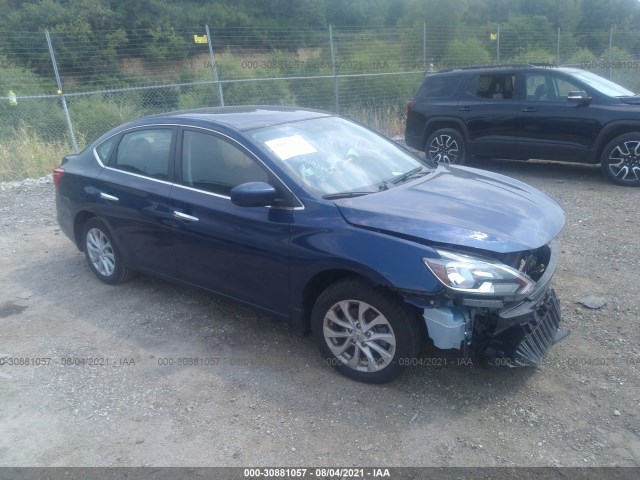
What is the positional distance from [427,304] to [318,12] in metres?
34.4

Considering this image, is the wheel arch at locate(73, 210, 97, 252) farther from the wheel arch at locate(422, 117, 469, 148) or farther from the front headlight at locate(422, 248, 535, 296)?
the wheel arch at locate(422, 117, 469, 148)

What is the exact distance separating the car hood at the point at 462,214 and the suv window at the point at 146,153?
1.71 m

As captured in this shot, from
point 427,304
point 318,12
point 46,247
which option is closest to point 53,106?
point 46,247

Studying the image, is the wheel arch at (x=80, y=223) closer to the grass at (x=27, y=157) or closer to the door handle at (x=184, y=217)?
the door handle at (x=184, y=217)

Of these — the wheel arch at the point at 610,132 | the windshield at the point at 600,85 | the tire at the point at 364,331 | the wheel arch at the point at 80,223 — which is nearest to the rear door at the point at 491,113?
the windshield at the point at 600,85

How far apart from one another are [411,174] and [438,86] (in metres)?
5.94

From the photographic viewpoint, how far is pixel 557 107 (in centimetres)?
870

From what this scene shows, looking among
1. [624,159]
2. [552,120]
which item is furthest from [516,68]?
[624,159]

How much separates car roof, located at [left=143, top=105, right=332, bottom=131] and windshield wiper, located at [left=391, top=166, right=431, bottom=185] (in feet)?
3.01

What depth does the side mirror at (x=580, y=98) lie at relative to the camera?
8.41 meters

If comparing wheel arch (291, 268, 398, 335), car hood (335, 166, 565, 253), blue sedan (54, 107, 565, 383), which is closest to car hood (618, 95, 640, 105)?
blue sedan (54, 107, 565, 383)

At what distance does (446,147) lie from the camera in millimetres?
9945

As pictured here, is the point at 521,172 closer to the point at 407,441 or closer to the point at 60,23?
the point at 407,441

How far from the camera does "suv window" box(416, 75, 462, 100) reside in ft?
32.1
